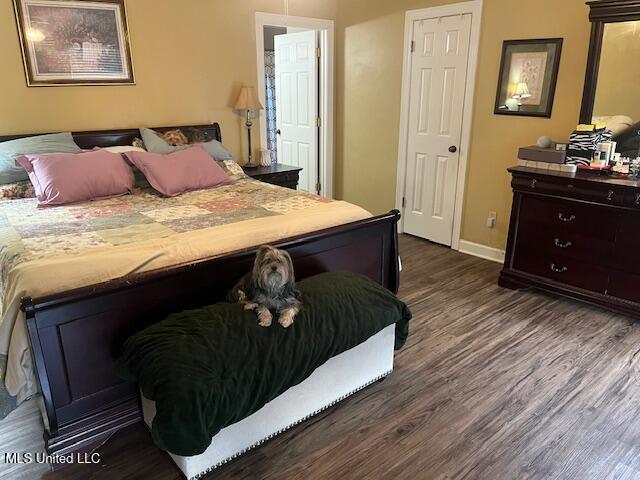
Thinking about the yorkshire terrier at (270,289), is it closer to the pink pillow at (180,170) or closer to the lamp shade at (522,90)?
the pink pillow at (180,170)

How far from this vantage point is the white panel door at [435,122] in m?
4.16

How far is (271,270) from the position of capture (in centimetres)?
192

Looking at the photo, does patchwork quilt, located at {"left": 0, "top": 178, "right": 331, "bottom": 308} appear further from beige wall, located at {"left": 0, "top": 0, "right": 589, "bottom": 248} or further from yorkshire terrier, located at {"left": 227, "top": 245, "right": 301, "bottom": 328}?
beige wall, located at {"left": 0, "top": 0, "right": 589, "bottom": 248}

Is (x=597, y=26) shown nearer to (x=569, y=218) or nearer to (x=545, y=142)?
(x=545, y=142)

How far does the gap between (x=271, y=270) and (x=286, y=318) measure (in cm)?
22

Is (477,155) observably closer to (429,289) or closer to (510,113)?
(510,113)

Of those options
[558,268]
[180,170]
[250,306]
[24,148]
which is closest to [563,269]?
[558,268]

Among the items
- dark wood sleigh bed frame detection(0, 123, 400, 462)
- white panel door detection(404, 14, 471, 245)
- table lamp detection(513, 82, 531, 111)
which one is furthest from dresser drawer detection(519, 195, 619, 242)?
dark wood sleigh bed frame detection(0, 123, 400, 462)

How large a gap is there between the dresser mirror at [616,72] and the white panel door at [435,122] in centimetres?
105

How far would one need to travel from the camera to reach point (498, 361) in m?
2.71

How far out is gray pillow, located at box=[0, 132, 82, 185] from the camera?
3.12 metres

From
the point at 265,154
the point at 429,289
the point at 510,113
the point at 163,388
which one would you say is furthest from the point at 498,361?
the point at 265,154

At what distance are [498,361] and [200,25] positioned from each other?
11.5 ft

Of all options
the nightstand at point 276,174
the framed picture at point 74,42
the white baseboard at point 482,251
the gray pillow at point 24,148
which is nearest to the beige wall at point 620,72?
the white baseboard at point 482,251
